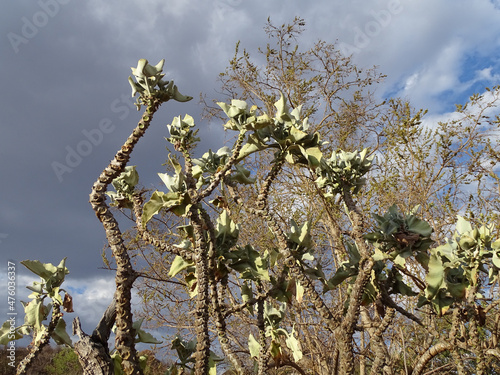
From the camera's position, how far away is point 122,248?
1.38 m

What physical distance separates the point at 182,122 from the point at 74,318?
2.95ft

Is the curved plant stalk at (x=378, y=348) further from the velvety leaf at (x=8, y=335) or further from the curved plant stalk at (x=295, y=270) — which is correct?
the velvety leaf at (x=8, y=335)

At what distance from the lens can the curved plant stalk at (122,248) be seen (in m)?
1.33

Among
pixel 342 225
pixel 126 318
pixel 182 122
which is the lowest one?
pixel 126 318

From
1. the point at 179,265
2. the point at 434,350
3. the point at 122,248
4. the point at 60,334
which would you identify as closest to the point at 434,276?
the point at 434,350

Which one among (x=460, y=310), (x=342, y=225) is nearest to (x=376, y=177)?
(x=342, y=225)

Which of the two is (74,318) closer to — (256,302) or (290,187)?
(256,302)

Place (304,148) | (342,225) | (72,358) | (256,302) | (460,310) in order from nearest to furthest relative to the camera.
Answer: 1. (304,148)
2. (256,302)
3. (460,310)
4. (342,225)
5. (72,358)

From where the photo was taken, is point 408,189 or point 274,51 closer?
point 408,189

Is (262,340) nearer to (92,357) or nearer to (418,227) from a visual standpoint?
(92,357)

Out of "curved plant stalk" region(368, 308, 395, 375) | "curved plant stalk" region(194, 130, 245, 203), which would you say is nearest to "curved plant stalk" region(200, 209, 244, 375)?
"curved plant stalk" region(194, 130, 245, 203)

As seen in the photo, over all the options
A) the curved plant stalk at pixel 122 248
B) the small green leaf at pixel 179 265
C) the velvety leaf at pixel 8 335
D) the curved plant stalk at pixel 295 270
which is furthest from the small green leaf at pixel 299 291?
the velvety leaf at pixel 8 335

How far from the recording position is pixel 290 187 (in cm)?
774

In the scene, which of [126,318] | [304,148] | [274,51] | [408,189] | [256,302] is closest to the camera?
[126,318]
